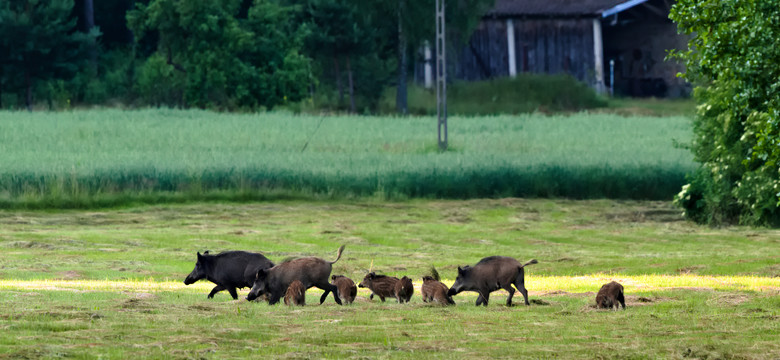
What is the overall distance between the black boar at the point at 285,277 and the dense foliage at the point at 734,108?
8.45 metres

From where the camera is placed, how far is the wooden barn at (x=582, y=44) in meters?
75.3

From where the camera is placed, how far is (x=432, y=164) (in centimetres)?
4650

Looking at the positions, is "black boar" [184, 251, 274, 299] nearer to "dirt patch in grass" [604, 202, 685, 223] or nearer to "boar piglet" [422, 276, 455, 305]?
"boar piglet" [422, 276, 455, 305]

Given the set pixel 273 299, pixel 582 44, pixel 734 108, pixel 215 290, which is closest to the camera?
pixel 273 299

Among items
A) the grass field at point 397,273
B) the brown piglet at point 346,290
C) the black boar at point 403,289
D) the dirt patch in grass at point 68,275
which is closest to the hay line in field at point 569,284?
the grass field at point 397,273

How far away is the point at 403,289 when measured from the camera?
19.0 m

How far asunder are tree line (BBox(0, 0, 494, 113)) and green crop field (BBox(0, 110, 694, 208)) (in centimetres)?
732

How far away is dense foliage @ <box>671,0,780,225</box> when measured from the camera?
2194cm

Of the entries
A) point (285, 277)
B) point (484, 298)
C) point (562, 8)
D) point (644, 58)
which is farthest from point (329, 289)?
point (644, 58)

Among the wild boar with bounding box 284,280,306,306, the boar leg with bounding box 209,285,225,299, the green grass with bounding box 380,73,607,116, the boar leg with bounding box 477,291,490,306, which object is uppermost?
the green grass with bounding box 380,73,607,116

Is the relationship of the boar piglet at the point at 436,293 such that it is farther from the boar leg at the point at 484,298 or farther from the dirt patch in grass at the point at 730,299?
the dirt patch in grass at the point at 730,299

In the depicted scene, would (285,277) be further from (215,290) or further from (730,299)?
(730,299)

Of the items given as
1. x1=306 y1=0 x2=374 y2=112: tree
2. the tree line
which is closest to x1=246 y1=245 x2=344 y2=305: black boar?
the tree line

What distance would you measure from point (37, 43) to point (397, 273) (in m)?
51.4
